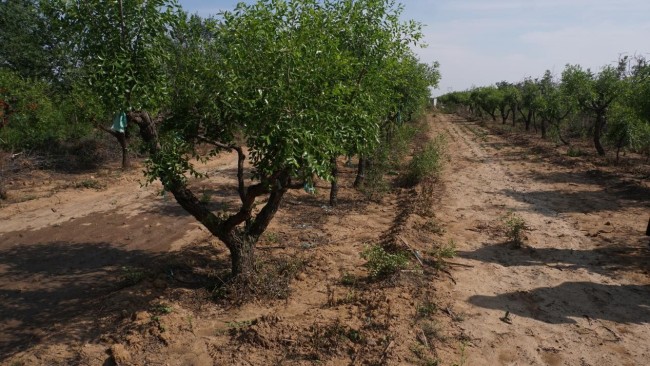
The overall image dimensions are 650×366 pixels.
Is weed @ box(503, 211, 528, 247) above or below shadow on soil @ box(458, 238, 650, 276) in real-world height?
above

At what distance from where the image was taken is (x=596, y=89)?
725 inches

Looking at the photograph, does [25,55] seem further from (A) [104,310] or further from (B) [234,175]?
(A) [104,310]

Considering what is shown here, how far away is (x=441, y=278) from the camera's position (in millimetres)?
6949

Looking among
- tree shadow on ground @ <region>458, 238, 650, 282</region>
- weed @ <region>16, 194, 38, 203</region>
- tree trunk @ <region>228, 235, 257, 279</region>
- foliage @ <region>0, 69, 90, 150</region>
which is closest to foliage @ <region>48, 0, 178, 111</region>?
tree trunk @ <region>228, 235, 257, 279</region>

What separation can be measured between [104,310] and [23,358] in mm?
1119

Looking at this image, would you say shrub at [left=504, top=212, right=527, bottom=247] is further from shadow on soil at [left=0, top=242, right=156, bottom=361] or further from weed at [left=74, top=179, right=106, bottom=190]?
weed at [left=74, top=179, right=106, bottom=190]

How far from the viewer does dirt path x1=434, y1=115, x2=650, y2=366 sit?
517 cm

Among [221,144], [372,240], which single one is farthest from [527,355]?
[221,144]

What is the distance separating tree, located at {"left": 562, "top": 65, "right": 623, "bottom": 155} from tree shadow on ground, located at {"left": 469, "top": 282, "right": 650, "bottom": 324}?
47.4 ft

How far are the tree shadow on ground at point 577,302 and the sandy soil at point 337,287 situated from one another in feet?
0.10

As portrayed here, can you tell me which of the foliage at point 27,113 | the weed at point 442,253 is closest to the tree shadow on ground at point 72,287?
the weed at point 442,253

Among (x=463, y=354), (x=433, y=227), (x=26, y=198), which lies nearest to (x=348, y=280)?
(x=463, y=354)

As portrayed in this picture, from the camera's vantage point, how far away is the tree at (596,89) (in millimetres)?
17781

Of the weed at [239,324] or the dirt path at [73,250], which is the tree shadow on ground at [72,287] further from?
the weed at [239,324]
